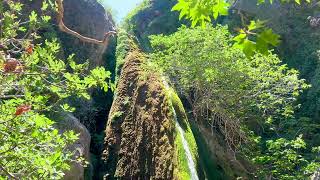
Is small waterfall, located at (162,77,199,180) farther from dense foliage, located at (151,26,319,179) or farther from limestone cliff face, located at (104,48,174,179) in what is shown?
dense foliage, located at (151,26,319,179)

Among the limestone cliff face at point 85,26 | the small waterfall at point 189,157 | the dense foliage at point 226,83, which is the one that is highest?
the limestone cliff face at point 85,26

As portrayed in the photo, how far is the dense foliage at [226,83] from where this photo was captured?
14.7m

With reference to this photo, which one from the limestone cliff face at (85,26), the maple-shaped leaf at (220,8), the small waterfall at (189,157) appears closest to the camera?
the maple-shaped leaf at (220,8)

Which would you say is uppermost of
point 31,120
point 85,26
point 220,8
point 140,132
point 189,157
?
point 85,26

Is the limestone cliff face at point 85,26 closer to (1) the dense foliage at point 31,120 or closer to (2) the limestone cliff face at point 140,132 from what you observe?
(2) the limestone cliff face at point 140,132

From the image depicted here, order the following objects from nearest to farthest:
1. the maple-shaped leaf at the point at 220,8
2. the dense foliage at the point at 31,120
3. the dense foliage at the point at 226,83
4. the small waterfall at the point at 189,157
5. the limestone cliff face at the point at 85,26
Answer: the maple-shaped leaf at the point at 220,8, the dense foliage at the point at 31,120, the small waterfall at the point at 189,157, the dense foliage at the point at 226,83, the limestone cliff face at the point at 85,26

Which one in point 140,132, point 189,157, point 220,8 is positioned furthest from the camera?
point 140,132

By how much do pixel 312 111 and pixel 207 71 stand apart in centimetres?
654

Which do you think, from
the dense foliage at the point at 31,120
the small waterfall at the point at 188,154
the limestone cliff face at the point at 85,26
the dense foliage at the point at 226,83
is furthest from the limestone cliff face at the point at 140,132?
the dense foliage at the point at 31,120

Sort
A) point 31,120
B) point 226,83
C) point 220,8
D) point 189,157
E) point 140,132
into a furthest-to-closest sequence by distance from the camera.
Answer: point 226,83
point 140,132
point 189,157
point 31,120
point 220,8

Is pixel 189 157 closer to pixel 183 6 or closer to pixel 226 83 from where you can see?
pixel 226 83

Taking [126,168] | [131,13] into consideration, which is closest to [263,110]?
[126,168]

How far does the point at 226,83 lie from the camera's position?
1490 centimetres

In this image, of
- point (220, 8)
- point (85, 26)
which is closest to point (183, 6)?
point (220, 8)
